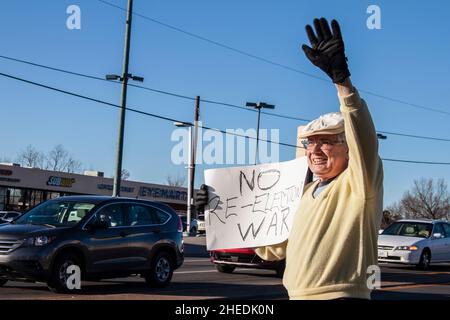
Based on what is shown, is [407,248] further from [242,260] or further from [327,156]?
[327,156]

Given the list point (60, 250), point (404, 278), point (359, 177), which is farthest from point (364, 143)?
point (404, 278)

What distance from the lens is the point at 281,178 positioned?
4.50m

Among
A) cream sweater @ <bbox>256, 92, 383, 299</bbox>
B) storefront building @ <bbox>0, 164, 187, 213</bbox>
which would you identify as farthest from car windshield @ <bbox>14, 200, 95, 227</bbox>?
storefront building @ <bbox>0, 164, 187, 213</bbox>

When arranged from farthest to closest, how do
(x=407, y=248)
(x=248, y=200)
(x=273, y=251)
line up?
(x=407, y=248), (x=248, y=200), (x=273, y=251)

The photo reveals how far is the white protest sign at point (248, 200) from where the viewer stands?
174 inches

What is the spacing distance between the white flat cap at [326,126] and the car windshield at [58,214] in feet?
31.9

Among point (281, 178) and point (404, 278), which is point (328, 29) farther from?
point (404, 278)

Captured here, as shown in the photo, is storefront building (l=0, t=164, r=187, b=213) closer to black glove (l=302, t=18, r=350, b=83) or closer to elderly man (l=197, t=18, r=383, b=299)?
elderly man (l=197, t=18, r=383, b=299)

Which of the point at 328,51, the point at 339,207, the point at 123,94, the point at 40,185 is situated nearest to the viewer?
the point at 328,51

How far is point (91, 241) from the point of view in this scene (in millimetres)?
13156

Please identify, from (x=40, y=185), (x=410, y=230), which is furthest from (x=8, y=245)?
(x=40, y=185)

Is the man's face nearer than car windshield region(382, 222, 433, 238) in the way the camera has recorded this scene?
Yes

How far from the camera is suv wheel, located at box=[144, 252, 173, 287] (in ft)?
47.1

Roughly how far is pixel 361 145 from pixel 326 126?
406 millimetres
